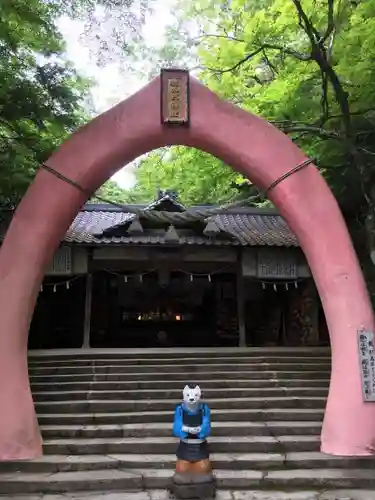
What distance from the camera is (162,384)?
29.6 feet

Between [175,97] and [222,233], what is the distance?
5.97 meters

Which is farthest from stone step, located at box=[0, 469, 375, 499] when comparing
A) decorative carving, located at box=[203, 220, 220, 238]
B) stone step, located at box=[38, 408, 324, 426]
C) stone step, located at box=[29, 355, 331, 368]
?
decorative carving, located at box=[203, 220, 220, 238]

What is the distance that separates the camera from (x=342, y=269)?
6836 millimetres

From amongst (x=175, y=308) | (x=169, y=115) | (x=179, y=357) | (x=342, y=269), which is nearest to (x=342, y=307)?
(x=342, y=269)

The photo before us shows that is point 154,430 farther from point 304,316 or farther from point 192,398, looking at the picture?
point 304,316

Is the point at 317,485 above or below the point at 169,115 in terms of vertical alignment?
below

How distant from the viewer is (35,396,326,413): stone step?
26.9ft

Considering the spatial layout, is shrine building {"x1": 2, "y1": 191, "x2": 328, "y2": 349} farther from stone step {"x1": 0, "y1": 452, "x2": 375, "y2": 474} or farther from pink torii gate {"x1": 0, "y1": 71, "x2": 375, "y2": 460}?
stone step {"x1": 0, "y1": 452, "x2": 375, "y2": 474}

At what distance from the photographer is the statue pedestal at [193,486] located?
549 centimetres

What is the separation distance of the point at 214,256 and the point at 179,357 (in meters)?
3.54

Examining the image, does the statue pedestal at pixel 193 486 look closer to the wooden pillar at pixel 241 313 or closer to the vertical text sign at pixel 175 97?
the vertical text sign at pixel 175 97

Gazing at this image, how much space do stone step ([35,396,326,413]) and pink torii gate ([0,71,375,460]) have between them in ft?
5.29

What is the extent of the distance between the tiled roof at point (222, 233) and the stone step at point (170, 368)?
3.52 m

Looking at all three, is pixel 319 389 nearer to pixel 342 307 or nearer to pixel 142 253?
pixel 342 307
